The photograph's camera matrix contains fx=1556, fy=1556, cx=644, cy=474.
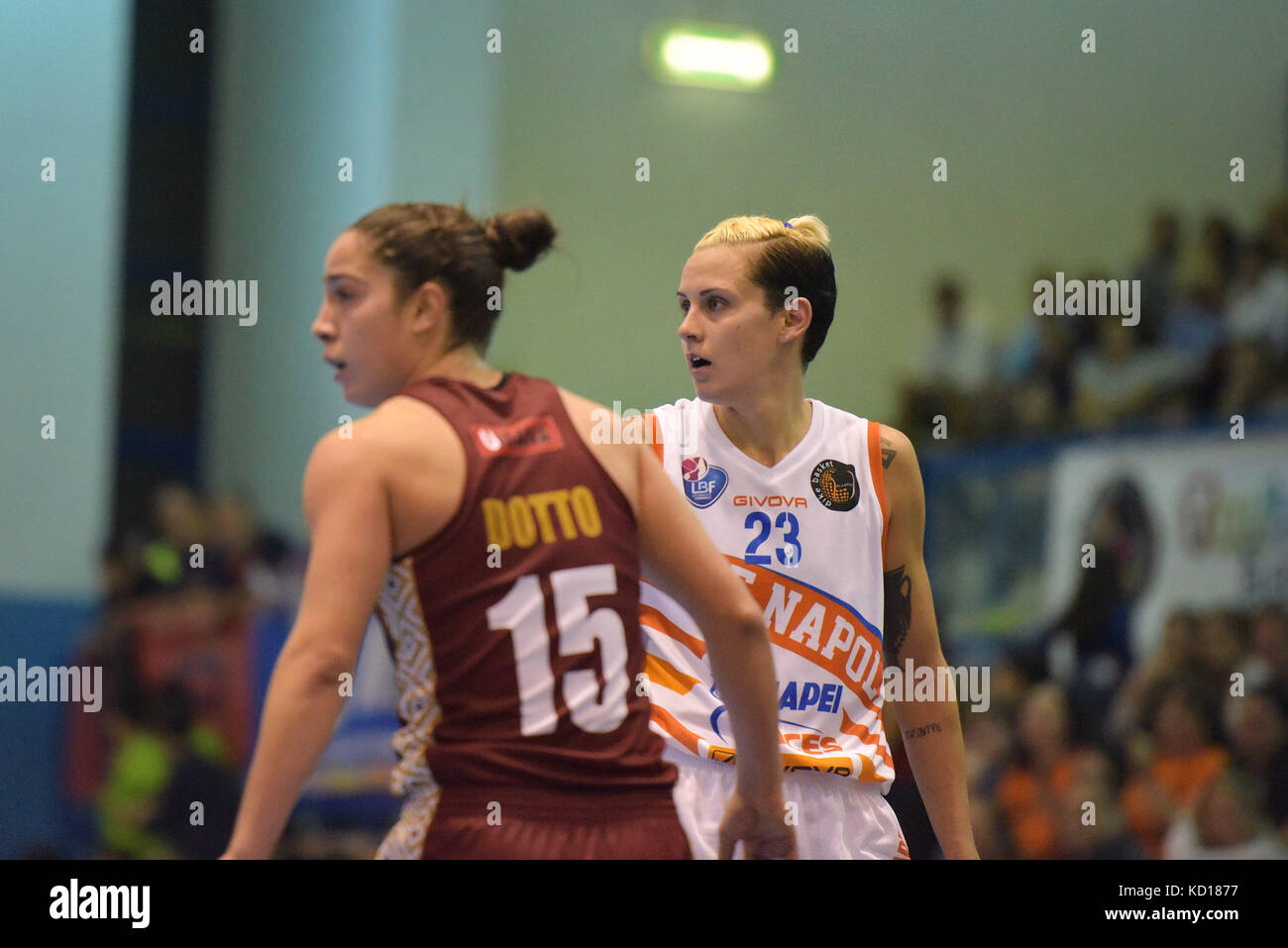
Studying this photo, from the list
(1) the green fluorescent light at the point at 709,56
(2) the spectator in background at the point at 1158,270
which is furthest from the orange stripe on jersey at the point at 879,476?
(1) the green fluorescent light at the point at 709,56

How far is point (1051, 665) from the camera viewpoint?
8.42m

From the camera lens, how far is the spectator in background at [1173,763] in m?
7.14

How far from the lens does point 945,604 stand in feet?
30.7

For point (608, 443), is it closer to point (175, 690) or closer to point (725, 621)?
point (725, 621)

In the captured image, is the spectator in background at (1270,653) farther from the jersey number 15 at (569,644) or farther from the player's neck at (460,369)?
the player's neck at (460,369)

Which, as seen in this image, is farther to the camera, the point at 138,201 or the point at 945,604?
the point at 138,201

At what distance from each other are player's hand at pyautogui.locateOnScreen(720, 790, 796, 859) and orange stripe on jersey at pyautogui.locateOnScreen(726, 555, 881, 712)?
2.23 feet

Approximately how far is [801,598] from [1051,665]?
5.17m

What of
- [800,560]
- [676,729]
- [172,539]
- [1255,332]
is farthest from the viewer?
[172,539]

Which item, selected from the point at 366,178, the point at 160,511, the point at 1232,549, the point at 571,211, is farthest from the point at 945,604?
the point at 160,511

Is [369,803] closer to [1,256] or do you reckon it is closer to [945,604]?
[945,604]

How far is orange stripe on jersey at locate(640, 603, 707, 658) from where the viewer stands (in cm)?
365

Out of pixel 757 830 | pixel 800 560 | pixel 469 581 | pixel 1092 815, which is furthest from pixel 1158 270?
pixel 469 581

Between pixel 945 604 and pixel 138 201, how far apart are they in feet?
21.9
